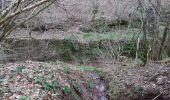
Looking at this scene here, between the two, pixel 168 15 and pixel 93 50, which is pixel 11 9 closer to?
pixel 168 15

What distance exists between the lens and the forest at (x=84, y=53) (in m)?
9.52

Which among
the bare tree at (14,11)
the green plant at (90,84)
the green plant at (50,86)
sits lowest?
the green plant at (90,84)

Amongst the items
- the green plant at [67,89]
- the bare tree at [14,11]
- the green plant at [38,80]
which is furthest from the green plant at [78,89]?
the bare tree at [14,11]

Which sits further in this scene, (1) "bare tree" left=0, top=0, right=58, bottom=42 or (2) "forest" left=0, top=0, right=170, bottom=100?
(2) "forest" left=0, top=0, right=170, bottom=100

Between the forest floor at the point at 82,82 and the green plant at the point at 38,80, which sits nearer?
the forest floor at the point at 82,82

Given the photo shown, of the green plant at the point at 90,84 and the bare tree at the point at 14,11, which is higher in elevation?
the bare tree at the point at 14,11

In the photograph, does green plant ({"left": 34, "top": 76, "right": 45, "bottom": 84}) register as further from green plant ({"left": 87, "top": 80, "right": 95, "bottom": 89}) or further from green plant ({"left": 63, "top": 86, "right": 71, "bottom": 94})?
green plant ({"left": 87, "top": 80, "right": 95, "bottom": 89})

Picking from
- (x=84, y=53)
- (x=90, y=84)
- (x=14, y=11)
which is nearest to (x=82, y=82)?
(x=90, y=84)

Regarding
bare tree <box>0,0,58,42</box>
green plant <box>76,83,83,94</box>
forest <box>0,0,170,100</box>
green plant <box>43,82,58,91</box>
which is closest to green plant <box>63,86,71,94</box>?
forest <box>0,0,170,100</box>

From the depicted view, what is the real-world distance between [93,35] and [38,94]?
14.9 m

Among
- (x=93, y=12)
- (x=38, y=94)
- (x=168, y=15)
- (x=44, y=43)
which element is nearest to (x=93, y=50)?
(x=44, y=43)

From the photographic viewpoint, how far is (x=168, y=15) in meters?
15.6

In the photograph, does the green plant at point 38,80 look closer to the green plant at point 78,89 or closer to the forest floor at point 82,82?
the forest floor at point 82,82

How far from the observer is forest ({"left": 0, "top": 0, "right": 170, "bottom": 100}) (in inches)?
375
